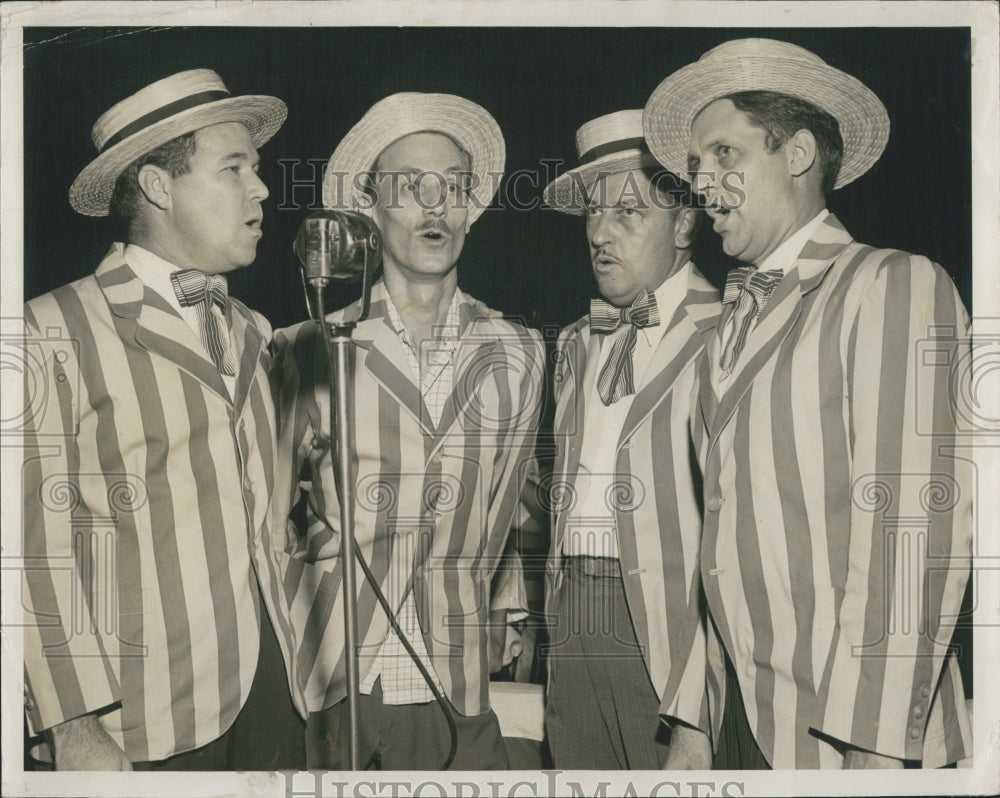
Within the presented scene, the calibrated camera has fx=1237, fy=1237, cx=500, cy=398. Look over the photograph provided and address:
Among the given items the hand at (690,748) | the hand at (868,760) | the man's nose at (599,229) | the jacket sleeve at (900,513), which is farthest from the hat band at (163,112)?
the hand at (868,760)

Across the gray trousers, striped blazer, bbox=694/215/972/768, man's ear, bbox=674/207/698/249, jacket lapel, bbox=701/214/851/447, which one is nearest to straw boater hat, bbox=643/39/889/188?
man's ear, bbox=674/207/698/249

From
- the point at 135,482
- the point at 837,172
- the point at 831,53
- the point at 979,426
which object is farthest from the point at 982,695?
the point at 135,482

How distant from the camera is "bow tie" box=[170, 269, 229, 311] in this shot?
340cm

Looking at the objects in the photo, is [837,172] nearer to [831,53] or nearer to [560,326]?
[831,53]

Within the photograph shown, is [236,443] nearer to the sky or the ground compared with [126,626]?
nearer to the sky

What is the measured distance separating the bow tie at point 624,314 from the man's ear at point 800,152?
522 mm

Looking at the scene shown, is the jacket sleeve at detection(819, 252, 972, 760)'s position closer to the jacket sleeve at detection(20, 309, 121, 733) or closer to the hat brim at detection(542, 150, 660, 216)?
the hat brim at detection(542, 150, 660, 216)

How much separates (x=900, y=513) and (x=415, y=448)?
133cm

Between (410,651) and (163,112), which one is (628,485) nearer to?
(410,651)

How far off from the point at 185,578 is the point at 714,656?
145 cm

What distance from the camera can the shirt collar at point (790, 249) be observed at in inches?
133

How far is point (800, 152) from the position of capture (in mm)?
3396

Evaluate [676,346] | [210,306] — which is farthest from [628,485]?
[210,306]

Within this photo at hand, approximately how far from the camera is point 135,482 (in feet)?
11.0
